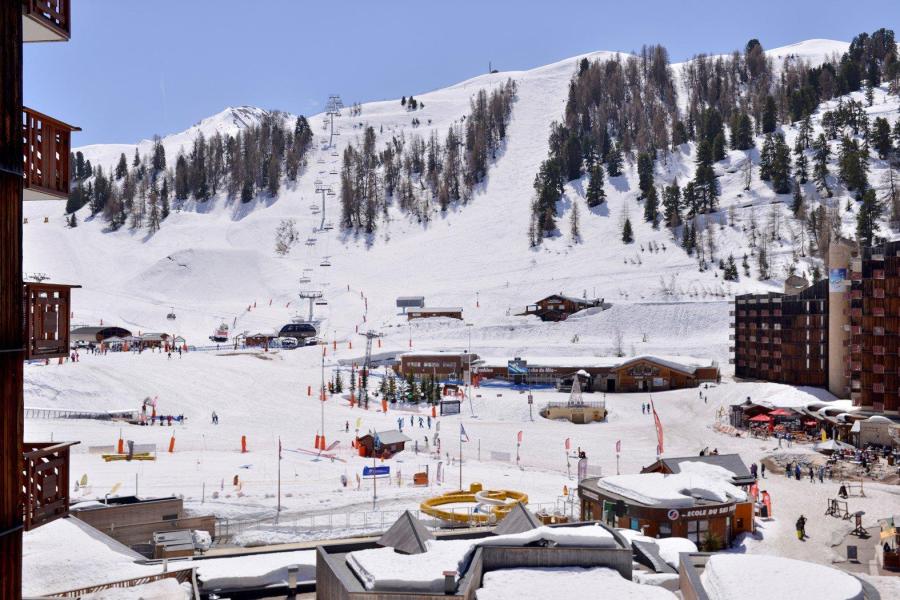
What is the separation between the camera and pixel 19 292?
6137 millimetres

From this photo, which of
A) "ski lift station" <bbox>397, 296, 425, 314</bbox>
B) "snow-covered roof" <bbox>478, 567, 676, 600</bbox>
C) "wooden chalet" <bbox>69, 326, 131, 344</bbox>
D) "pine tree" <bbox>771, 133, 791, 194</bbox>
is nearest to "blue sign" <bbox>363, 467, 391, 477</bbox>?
"snow-covered roof" <bbox>478, 567, 676, 600</bbox>

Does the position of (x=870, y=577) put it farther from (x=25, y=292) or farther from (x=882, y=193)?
(x=882, y=193)

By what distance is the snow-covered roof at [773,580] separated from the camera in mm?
12898

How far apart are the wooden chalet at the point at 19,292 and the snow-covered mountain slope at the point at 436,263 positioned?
6680 cm

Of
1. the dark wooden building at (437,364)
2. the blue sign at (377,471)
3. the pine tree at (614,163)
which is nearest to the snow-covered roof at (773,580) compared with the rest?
the blue sign at (377,471)

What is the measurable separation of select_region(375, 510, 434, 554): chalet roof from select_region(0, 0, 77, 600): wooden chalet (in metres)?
9.52

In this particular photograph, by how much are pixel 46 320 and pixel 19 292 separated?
81 centimetres

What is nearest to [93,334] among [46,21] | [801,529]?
[801,529]

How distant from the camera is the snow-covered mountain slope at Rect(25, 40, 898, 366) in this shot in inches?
3214

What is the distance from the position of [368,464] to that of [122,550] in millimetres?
17956

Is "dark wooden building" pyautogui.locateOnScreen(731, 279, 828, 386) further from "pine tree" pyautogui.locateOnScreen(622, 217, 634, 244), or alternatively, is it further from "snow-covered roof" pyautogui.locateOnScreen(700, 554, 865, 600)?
"snow-covered roof" pyautogui.locateOnScreen(700, 554, 865, 600)

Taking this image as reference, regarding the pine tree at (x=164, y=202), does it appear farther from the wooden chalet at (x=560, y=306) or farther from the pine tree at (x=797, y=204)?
the pine tree at (x=797, y=204)

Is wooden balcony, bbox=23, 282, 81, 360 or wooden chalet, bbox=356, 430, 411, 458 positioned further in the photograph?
wooden chalet, bbox=356, 430, 411, 458

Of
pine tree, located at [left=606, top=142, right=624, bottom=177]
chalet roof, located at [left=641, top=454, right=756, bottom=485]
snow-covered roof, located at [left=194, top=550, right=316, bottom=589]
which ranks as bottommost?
chalet roof, located at [left=641, top=454, right=756, bottom=485]
